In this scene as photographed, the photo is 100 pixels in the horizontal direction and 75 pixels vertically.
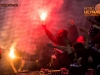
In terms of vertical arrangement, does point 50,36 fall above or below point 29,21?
below

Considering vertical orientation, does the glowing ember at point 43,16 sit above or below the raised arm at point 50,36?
above

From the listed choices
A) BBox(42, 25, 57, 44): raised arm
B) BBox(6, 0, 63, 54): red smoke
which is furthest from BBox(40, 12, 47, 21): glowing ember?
BBox(42, 25, 57, 44): raised arm

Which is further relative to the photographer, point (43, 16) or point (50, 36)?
point (43, 16)

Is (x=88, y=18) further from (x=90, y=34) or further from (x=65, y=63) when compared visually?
(x=65, y=63)

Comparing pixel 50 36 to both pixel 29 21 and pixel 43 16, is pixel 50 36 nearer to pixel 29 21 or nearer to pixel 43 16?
pixel 43 16

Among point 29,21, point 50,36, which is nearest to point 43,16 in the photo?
point 29,21

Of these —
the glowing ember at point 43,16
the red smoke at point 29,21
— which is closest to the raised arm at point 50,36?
the red smoke at point 29,21

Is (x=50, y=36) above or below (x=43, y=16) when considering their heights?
below

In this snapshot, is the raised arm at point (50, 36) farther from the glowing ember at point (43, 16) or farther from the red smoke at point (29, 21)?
the glowing ember at point (43, 16)

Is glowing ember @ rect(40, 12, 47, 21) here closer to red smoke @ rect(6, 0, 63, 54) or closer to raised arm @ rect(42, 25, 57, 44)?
red smoke @ rect(6, 0, 63, 54)

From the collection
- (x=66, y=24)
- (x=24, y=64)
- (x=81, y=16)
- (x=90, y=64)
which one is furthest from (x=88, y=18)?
(x=24, y=64)

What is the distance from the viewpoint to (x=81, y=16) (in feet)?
13.7

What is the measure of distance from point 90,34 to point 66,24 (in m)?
0.71

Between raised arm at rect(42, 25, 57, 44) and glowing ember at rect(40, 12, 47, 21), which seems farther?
glowing ember at rect(40, 12, 47, 21)
